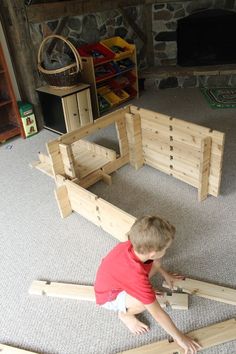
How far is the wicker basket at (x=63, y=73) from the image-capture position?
Result: 2801mm

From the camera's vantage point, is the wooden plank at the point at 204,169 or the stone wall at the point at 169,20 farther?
the stone wall at the point at 169,20

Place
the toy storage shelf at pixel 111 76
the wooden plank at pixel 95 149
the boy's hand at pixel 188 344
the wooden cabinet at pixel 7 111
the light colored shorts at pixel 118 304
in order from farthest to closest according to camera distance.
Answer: the toy storage shelf at pixel 111 76 < the wooden cabinet at pixel 7 111 < the wooden plank at pixel 95 149 < the light colored shorts at pixel 118 304 < the boy's hand at pixel 188 344

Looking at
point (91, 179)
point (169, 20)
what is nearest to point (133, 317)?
point (91, 179)

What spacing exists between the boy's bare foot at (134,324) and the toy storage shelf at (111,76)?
7.88 feet

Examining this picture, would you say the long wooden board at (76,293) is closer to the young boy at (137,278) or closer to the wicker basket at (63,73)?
the young boy at (137,278)

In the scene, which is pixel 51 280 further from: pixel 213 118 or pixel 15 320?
pixel 213 118

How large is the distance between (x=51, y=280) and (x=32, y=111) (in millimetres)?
1932

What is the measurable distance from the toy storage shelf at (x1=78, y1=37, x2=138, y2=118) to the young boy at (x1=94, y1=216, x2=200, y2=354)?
7.64 feet

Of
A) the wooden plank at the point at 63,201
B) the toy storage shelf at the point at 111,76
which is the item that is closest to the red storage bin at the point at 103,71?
the toy storage shelf at the point at 111,76

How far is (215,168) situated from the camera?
73.5 inches

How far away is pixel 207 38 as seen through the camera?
12.7 ft

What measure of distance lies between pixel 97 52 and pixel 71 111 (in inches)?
33.6

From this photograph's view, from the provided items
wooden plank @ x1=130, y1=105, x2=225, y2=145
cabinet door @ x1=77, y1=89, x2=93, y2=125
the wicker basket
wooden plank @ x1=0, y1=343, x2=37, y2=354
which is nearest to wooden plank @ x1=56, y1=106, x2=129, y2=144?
wooden plank @ x1=130, y1=105, x2=225, y2=145

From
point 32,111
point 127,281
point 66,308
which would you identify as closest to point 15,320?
point 66,308
